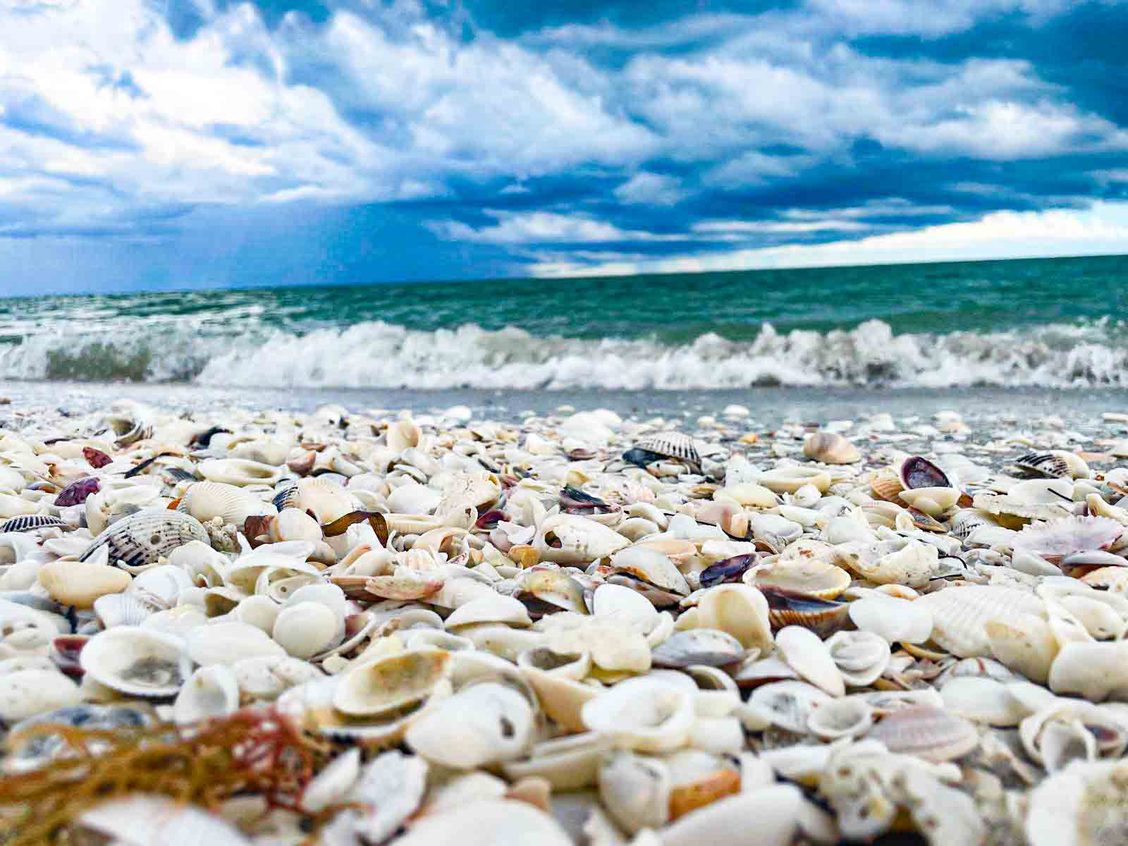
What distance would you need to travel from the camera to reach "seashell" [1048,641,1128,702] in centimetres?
140

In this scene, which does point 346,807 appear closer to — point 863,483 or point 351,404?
point 863,483

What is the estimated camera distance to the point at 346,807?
1.01 m

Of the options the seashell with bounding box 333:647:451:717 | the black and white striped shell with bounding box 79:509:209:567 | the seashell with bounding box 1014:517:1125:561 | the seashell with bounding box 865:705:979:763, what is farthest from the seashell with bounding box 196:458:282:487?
the seashell with bounding box 1014:517:1125:561

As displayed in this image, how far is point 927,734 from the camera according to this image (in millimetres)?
1215

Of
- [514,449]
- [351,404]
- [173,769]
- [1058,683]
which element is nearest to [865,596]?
[1058,683]

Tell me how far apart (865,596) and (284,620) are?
1.22 m

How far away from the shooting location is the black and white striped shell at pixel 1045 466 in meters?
3.66

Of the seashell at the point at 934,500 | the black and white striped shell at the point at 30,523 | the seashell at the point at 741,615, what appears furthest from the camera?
the seashell at the point at 934,500

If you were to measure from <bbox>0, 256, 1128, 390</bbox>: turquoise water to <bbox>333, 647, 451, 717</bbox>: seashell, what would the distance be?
808 cm

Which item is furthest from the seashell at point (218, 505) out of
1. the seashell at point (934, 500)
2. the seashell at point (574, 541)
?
the seashell at point (934, 500)

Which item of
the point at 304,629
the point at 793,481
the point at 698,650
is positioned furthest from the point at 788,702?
the point at 793,481

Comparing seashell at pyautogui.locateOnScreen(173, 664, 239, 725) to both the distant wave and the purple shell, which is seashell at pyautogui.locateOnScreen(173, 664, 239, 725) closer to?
the purple shell

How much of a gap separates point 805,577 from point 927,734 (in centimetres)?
64

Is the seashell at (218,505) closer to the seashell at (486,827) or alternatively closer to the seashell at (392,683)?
the seashell at (392,683)
